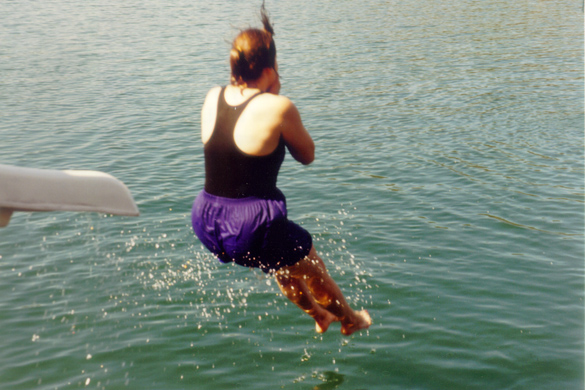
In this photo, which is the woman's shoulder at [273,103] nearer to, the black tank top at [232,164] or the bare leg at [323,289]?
the black tank top at [232,164]

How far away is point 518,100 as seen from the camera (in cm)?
1697

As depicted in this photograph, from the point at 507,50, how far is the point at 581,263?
1662 centimetres

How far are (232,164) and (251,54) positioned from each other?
2.18 feet

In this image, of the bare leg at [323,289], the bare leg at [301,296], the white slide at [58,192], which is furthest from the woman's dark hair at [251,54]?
the white slide at [58,192]

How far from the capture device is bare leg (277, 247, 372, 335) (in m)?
4.67

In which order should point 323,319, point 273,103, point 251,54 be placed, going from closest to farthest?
point 273,103 → point 251,54 → point 323,319

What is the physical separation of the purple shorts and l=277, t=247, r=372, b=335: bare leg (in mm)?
140

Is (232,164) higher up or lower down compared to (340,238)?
higher up

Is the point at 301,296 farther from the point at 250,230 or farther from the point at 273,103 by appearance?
the point at 273,103

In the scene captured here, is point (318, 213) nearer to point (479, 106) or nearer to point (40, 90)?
point (479, 106)

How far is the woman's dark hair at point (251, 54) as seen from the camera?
4129mm

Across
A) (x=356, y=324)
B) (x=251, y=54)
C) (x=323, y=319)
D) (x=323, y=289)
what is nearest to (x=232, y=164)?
(x=251, y=54)

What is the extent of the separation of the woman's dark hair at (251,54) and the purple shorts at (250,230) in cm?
77

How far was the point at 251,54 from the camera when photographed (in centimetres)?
414
